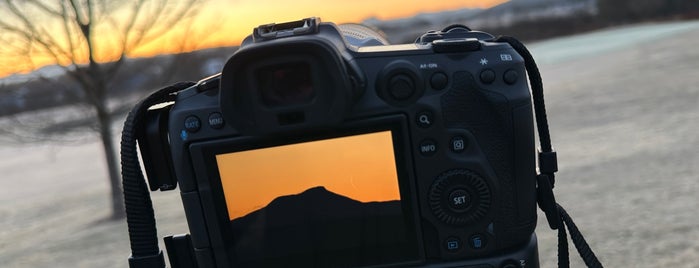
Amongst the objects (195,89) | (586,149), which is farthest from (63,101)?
(195,89)

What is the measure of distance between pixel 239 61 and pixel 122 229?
16.3 ft

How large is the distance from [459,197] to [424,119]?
181mm

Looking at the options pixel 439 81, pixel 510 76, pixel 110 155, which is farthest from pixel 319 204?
pixel 110 155

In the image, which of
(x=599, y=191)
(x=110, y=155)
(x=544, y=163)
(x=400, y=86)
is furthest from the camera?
(x=110, y=155)

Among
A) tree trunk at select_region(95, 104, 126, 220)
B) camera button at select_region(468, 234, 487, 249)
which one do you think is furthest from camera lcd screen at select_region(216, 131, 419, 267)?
tree trunk at select_region(95, 104, 126, 220)

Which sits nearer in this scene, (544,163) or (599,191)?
(544,163)

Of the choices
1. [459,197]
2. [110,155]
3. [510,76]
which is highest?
[510,76]

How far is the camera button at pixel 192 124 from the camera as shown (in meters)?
1.38

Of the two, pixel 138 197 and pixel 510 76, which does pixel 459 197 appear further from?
pixel 138 197

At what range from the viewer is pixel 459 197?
140 centimetres

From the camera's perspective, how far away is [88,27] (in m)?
6.20

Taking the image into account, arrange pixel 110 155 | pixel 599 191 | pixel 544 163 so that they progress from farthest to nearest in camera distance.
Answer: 1. pixel 110 155
2. pixel 599 191
3. pixel 544 163

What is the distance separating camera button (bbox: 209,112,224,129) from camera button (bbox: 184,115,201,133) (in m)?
0.03

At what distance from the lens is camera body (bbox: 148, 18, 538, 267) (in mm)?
1356
